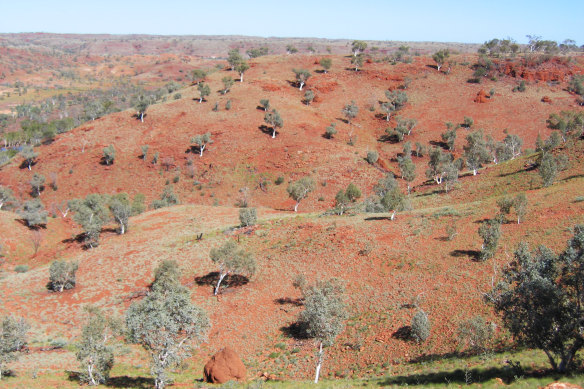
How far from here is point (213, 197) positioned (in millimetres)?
61188

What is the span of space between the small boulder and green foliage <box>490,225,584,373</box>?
41.1 ft

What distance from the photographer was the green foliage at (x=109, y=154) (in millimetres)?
68438

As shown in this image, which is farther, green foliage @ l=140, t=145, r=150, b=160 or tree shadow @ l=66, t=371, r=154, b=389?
green foliage @ l=140, t=145, r=150, b=160

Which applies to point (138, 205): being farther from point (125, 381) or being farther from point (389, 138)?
point (389, 138)

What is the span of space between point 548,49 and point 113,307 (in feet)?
439

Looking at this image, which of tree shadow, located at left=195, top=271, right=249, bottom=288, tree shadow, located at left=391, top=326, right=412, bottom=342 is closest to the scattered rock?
tree shadow, located at left=195, top=271, right=249, bottom=288

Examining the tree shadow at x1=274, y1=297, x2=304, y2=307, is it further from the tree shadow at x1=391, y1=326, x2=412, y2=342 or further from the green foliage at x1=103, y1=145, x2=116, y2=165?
the green foliage at x1=103, y1=145, x2=116, y2=165

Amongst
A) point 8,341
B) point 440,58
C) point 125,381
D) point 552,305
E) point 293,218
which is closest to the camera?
point 552,305

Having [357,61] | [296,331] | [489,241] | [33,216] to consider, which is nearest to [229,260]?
[296,331]

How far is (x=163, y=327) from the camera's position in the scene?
16.6 meters

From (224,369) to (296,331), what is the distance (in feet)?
21.3

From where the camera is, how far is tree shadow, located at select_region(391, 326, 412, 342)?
68.9 ft

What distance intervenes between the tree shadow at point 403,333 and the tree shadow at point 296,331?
5.26m

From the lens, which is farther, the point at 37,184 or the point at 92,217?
the point at 37,184
